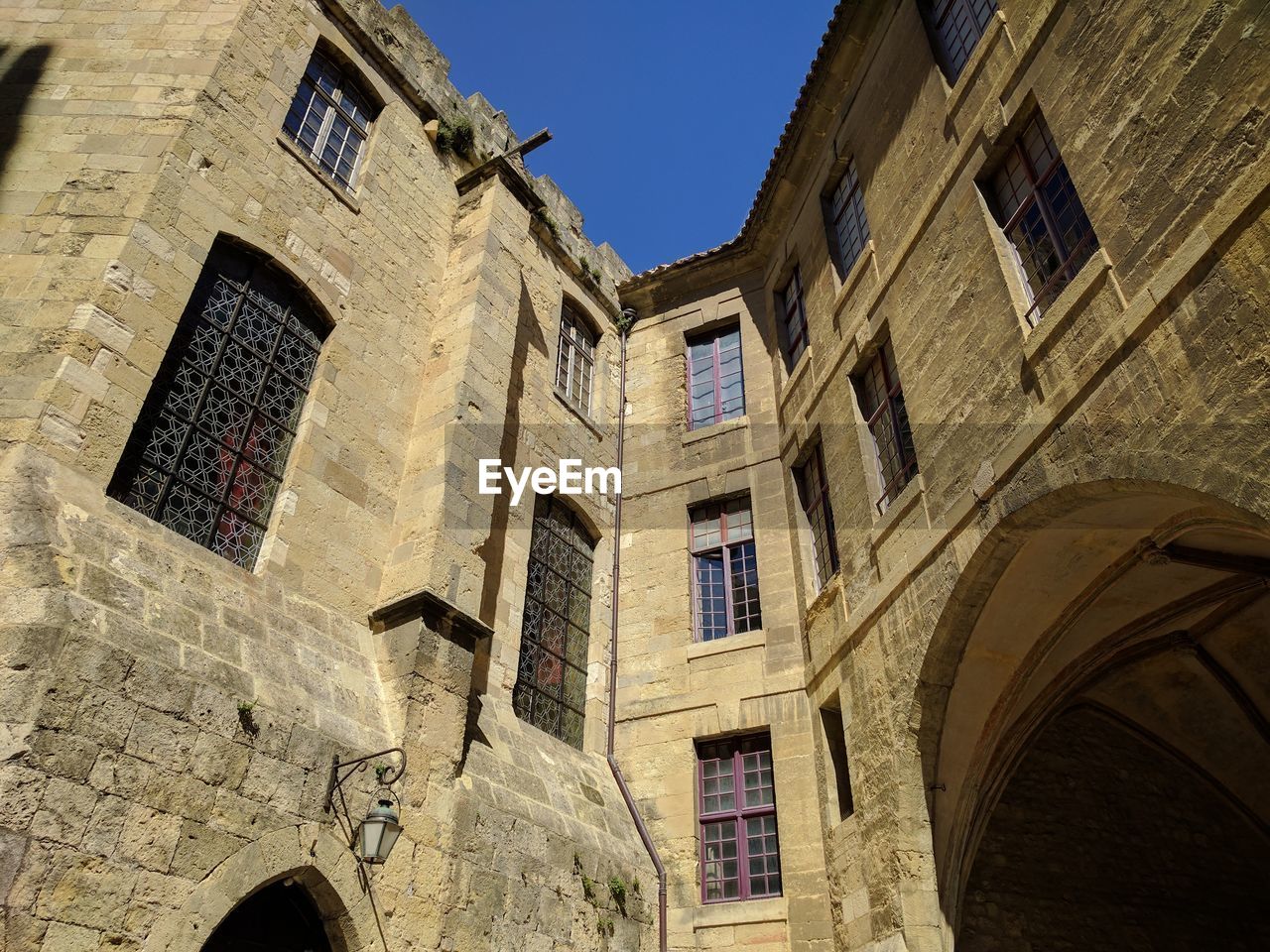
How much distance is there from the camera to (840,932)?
7297mm

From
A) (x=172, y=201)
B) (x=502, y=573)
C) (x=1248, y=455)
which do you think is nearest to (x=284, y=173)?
(x=172, y=201)

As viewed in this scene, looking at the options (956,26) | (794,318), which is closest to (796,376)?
(794,318)

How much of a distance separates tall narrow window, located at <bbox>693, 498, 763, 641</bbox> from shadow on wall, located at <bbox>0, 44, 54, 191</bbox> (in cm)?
729

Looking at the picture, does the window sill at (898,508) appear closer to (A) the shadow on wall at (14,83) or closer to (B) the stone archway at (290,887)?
(B) the stone archway at (290,887)

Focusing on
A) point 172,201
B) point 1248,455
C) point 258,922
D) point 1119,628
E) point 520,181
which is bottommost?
point 258,922

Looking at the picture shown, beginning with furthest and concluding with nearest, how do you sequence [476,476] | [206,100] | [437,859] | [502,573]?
[502,573] → [476,476] → [206,100] → [437,859]

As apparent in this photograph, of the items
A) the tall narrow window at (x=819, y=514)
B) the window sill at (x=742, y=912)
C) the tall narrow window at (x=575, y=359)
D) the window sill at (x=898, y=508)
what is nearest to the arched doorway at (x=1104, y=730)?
the window sill at (x=898, y=508)

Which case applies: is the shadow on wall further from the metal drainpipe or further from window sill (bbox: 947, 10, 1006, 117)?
window sill (bbox: 947, 10, 1006, 117)

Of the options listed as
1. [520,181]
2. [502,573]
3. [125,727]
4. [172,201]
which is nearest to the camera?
[125,727]

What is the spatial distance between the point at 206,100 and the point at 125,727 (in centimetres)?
523

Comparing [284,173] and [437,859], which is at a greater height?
[284,173]

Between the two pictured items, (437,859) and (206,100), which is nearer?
(437,859)

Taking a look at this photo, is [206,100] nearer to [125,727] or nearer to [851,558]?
[125,727]

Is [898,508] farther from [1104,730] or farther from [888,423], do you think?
[1104,730]
